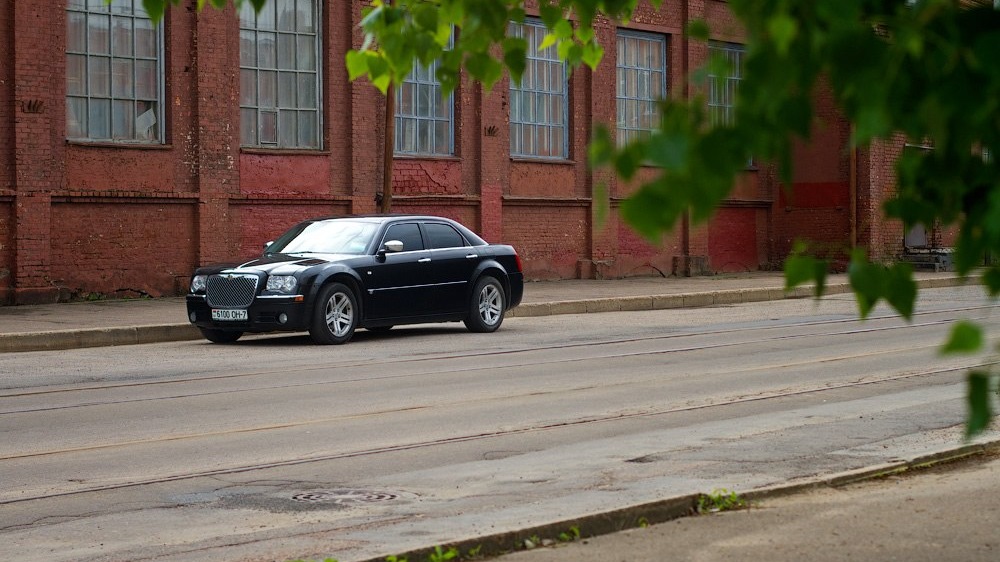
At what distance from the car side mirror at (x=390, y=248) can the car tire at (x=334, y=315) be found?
0.77 metres

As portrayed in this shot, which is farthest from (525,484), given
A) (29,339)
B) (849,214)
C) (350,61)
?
(849,214)

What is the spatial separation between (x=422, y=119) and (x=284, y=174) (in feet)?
13.5

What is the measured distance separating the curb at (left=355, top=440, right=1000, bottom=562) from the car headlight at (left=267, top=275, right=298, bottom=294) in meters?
10.5

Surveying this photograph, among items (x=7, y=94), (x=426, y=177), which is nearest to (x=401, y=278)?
(x=7, y=94)

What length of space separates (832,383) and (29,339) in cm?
1041

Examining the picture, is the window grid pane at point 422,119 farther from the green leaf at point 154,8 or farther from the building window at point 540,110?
the green leaf at point 154,8

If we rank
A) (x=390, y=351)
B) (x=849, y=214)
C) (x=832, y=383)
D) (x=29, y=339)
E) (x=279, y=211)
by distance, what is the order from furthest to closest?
(x=849, y=214), (x=279, y=211), (x=29, y=339), (x=390, y=351), (x=832, y=383)

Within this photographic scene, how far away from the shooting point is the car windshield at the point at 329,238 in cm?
1897

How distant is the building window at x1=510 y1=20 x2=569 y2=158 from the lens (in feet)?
110

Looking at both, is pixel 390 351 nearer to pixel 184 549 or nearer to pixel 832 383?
pixel 832 383

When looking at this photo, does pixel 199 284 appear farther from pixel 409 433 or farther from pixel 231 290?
pixel 409 433

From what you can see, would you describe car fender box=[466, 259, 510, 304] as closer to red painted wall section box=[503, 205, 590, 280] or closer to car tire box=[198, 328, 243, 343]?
car tire box=[198, 328, 243, 343]

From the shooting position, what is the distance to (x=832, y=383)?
44.3 ft

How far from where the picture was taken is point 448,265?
19.8 meters
